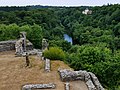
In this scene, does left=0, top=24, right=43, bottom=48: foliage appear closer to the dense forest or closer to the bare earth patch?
the dense forest

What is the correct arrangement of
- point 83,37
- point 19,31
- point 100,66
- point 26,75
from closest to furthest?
point 26,75 < point 100,66 < point 19,31 < point 83,37

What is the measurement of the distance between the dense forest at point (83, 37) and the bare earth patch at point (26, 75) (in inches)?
61.2

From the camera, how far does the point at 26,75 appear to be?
15055mm

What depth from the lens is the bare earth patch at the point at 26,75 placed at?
13.5 metres

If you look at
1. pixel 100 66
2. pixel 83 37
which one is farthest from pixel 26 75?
pixel 83 37

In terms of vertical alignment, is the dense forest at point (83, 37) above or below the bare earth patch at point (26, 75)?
below

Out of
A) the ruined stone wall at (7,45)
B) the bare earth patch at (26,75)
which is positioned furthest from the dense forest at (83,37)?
the ruined stone wall at (7,45)

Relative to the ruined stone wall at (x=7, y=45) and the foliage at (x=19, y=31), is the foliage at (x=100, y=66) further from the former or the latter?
the foliage at (x=19, y=31)

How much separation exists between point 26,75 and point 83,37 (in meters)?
34.1

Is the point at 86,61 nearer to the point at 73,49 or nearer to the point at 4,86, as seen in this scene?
the point at 4,86

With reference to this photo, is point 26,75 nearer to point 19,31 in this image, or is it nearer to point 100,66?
point 100,66

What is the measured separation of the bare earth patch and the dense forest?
1555 millimetres

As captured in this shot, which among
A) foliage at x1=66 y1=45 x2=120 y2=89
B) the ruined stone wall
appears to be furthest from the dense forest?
the ruined stone wall

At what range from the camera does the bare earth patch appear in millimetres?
13547
